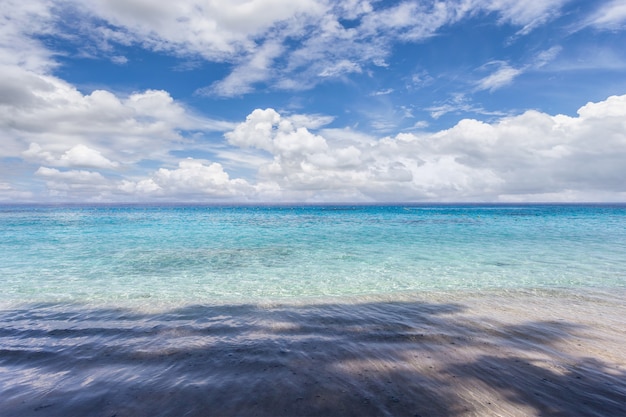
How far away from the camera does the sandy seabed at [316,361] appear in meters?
5.43

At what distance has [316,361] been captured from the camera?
6.97 meters

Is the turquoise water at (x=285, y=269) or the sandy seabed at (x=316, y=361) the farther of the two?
the turquoise water at (x=285, y=269)

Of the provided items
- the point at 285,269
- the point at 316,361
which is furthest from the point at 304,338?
the point at 285,269

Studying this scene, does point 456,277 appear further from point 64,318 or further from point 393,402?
point 64,318

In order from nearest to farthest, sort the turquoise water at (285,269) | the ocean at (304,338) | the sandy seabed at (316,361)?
the sandy seabed at (316,361), the ocean at (304,338), the turquoise water at (285,269)

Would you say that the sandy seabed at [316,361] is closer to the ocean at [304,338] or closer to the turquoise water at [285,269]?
the ocean at [304,338]

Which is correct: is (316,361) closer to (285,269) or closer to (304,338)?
(304,338)

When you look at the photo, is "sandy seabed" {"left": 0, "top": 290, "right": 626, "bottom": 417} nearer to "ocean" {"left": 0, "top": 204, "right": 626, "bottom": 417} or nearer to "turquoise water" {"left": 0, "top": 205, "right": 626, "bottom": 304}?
Answer: "ocean" {"left": 0, "top": 204, "right": 626, "bottom": 417}

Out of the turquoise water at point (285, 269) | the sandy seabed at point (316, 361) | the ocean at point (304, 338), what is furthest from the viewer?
the turquoise water at point (285, 269)

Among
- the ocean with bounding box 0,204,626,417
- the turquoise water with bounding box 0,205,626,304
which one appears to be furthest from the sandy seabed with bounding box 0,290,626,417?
the turquoise water with bounding box 0,205,626,304

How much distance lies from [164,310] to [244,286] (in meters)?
4.25

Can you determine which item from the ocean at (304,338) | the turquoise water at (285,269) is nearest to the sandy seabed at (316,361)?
the ocean at (304,338)

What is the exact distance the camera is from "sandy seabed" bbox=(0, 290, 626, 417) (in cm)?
543

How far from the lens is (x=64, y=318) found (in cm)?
1023
